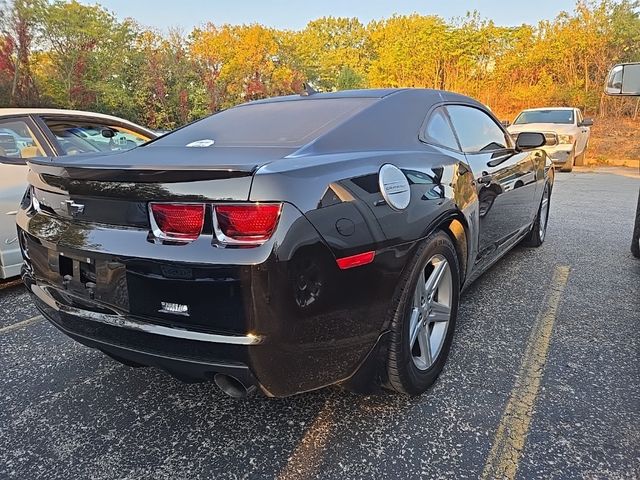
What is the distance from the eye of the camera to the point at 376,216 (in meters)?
1.88

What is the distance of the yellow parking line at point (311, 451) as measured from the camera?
1.78m

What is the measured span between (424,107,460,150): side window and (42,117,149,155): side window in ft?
8.60

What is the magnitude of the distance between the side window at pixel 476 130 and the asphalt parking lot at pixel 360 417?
1123 millimetres

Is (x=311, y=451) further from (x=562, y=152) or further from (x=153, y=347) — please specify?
(x=562, y=152)

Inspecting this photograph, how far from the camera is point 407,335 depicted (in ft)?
6.82

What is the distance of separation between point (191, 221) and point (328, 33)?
175ft

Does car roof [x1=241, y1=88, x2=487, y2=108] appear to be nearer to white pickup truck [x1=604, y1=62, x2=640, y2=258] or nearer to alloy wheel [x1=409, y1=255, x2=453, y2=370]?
alloy wheel [x1=409, y1=255, x2=453, y2=370]

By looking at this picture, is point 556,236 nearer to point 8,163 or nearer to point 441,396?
point 441,396

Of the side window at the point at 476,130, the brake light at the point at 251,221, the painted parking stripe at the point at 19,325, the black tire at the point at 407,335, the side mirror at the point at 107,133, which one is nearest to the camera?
the brake light at the point at 251,221

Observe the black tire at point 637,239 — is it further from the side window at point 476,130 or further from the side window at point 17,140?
the side window at point 17,140

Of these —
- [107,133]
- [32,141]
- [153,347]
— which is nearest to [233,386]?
[153,347]

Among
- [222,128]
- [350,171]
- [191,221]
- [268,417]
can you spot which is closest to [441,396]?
[268,417]

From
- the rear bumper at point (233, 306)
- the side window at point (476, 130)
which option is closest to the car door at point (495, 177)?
the side window at point (476, 130)

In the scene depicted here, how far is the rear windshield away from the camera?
230 cm
